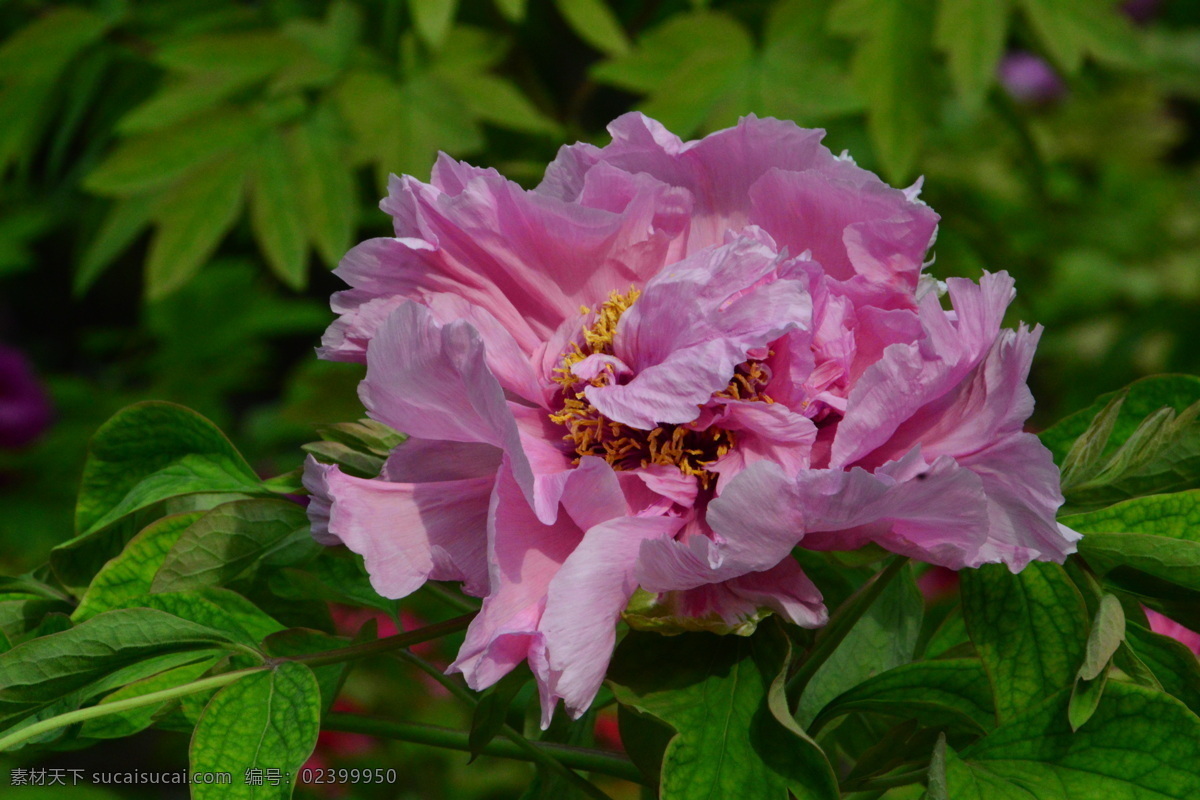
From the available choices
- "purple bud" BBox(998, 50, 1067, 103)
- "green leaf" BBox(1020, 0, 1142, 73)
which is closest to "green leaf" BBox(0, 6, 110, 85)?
"green leaf" BBox(1020, 0, 1142, 73)

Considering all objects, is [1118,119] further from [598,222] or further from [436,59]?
[598,222]

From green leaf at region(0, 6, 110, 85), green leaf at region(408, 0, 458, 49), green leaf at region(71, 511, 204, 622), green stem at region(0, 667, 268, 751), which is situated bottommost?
green leaf at region(0, 6, 110, 85)

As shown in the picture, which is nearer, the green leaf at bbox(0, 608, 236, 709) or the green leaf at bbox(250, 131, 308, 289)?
the green leaf at bbox(0, 608, 236, 709)

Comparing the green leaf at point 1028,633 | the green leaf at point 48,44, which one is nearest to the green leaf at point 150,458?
the green leaf at point 1028,633

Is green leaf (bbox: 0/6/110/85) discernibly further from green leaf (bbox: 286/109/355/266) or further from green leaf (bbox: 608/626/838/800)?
green leaf (bbox: 608/626/838/800)

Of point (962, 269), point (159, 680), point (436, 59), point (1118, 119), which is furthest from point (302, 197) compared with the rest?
point (1118, 119)

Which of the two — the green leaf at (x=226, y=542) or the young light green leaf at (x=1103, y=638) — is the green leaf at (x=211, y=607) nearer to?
the green leaf at (x=226, y=542)
